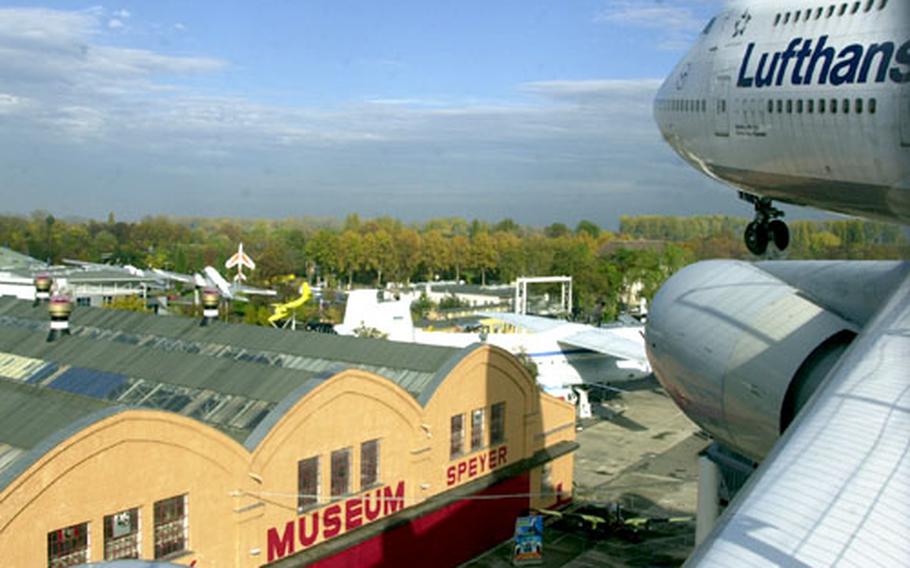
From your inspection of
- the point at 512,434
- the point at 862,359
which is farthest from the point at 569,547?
the point at 862,359

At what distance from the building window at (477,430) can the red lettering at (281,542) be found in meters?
8.43

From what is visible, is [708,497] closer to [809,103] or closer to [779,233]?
[809,103]

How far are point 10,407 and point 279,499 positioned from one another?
741 cm

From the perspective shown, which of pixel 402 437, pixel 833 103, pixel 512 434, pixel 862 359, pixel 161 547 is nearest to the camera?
pixel 862 359

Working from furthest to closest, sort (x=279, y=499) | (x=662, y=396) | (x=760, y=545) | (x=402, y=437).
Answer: (x=662, y=396) → (x=402, y=437) → (x=279, y=499) → (x=760, y=545)

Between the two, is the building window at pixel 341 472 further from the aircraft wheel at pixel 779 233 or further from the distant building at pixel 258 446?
the aircraft wheel at pixel 779 233

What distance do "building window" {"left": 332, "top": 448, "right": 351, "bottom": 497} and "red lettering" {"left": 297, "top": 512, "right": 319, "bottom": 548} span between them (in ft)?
3.21

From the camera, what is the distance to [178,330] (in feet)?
110

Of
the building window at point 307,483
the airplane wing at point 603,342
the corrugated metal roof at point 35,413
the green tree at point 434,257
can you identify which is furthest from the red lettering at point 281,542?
the green tree at point 434,257

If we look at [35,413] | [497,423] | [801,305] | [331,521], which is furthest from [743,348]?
[497,423]

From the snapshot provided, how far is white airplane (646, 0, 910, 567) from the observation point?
5.68 m

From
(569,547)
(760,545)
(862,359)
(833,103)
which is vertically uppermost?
(833,103)

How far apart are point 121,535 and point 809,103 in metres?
16.1

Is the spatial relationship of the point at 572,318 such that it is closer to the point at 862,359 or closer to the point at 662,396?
the point at 662,396
